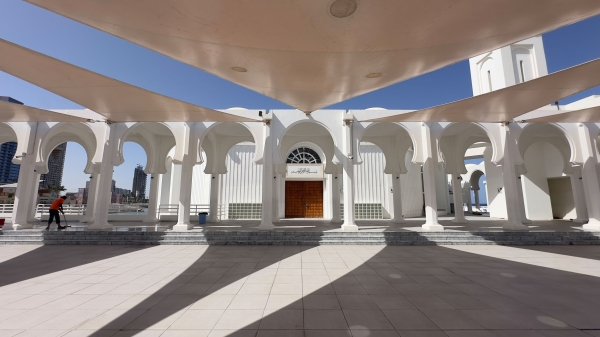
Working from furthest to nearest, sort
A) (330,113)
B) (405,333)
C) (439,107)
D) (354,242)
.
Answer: (330,113) → (354,242) → (439,107) → (405,333)

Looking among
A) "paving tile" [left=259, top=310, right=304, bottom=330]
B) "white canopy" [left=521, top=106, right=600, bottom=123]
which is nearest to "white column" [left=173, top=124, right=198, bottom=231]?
"paving tile" [left=259, top=310, right=304, bottom=330]

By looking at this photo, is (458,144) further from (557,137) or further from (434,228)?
(434,228)

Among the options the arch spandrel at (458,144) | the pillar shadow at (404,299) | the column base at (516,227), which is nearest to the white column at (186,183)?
the pillar shadow at (404,299)

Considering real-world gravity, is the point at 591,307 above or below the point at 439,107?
below

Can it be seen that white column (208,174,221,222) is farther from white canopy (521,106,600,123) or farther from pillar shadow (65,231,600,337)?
white canopy (521,106,600,123)

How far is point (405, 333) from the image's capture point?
9.11 ft

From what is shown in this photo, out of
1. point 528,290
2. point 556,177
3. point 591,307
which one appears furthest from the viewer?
point 556,177

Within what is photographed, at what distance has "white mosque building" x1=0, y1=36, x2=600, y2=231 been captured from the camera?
10.1 meters

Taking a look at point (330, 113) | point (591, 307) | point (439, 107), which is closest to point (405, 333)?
point (591, 307)

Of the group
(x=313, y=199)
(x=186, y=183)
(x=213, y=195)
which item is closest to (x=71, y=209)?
(x=213, y=195)

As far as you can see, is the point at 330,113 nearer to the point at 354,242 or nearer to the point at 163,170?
the point at 354,242

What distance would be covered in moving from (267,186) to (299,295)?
21.0 ft

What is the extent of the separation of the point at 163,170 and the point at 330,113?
9.82m

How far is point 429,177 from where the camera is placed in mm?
10180
